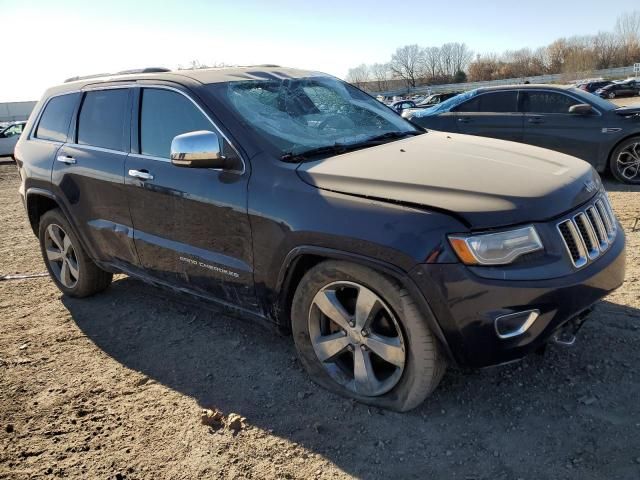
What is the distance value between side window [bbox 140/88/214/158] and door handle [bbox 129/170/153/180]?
137 millimetres

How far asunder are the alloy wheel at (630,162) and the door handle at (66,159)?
7.14m

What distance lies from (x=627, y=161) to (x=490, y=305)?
663cm

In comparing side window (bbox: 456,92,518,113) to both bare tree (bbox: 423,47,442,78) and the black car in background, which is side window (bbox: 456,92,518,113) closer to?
the black car in background

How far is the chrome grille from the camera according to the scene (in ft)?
8.08

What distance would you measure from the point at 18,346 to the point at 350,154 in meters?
2.87

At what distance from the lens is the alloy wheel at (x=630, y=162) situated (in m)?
7.54

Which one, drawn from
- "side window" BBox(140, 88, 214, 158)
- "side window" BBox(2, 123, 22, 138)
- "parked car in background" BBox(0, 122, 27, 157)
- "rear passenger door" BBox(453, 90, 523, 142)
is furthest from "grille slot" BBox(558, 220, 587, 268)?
"side window" BBox(2, 123, 22, 138)

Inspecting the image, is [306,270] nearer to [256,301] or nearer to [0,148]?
[256,301]

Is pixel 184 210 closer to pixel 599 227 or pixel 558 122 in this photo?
pixel 599 227

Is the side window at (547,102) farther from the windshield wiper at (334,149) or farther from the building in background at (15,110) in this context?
the building in background at (15,110)

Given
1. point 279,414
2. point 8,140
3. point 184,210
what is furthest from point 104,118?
point 8,140

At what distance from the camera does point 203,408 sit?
9.79 ft

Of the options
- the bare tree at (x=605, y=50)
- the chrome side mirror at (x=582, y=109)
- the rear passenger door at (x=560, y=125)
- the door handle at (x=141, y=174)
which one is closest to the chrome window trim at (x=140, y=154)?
the door handle at (x=141, y=174)

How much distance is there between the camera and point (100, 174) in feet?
12.7
